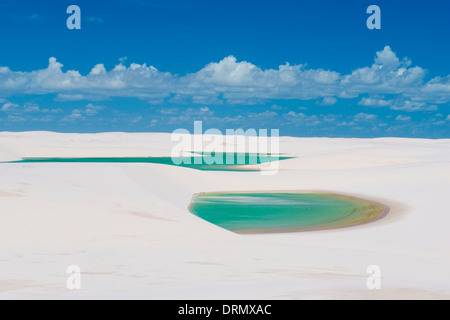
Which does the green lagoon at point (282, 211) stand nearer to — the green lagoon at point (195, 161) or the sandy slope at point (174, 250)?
the sandy slope at point (174, 250)

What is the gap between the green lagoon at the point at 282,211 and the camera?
49.6 ft

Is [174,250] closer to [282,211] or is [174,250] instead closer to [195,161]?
[282,211]

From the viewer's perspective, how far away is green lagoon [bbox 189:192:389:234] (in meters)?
15.1

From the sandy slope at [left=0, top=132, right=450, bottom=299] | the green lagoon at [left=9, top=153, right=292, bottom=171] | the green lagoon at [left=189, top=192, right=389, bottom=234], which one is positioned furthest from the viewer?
the green lagoon at [left=9, top=153, right=292, bottom=171]

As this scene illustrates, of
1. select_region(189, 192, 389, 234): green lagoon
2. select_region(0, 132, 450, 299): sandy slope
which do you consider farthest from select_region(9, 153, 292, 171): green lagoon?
select_region(0, 132, 450, 299): sandy slope

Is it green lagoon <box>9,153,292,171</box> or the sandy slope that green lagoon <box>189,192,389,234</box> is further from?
green lagoon <box>9,153,292,171</box>

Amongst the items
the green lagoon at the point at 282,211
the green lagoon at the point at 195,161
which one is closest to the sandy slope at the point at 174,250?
the green lagoon at the point at 282,211

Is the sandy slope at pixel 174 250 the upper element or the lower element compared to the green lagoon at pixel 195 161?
lower

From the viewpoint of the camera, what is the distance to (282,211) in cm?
1830

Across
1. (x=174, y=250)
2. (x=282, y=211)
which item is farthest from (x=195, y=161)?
(x=174, y=250)
